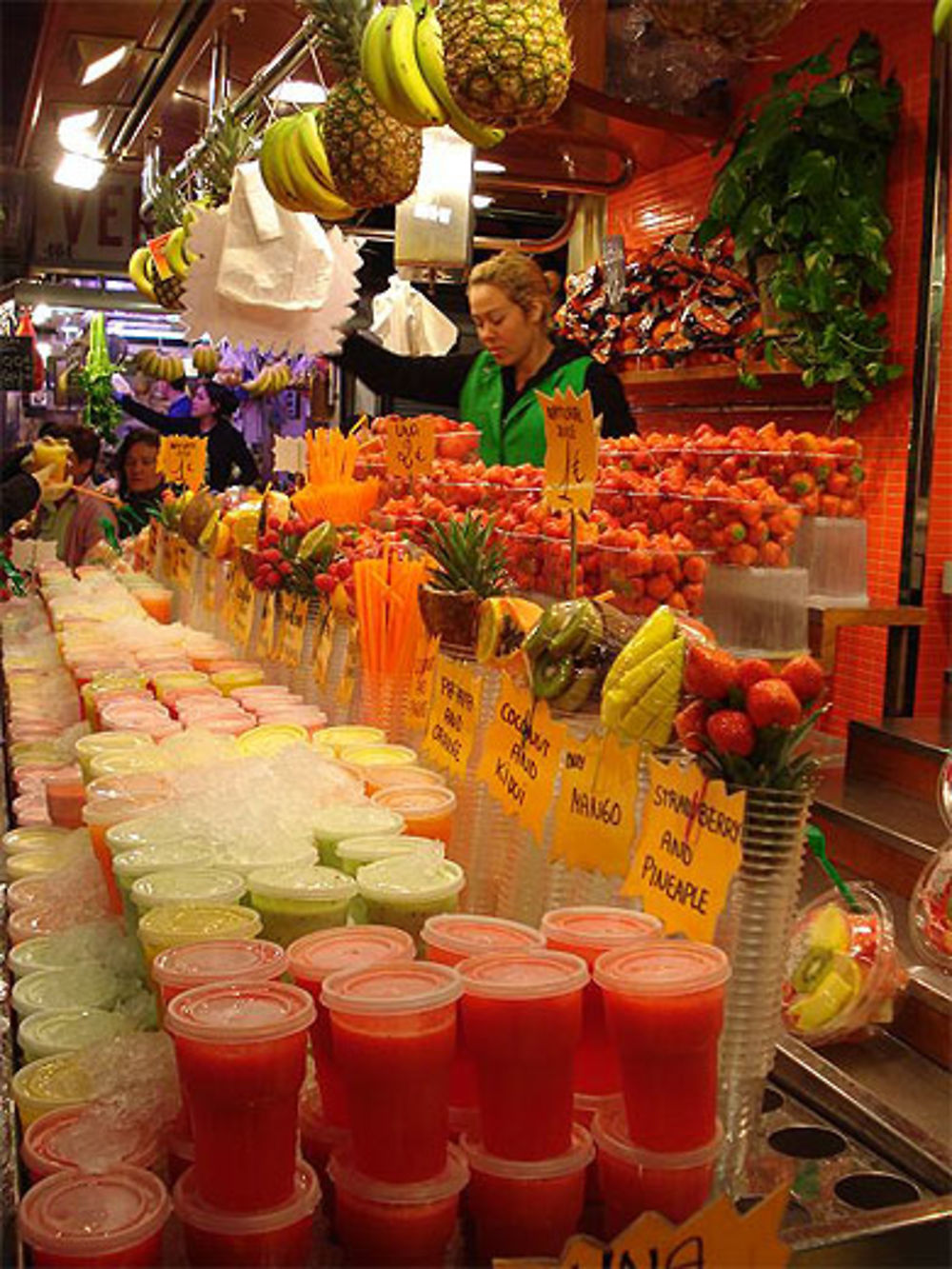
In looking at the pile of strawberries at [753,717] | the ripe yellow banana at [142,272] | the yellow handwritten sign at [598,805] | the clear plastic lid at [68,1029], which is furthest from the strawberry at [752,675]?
the ripe yellow banana at [142,272]

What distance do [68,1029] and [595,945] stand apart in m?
0.55

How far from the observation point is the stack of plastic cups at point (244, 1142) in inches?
40.0

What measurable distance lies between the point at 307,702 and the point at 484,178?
13.2 feet

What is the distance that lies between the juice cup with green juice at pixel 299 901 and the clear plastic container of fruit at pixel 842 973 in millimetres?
705

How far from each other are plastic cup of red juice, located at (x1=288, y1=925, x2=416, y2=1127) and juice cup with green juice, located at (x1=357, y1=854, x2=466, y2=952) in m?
0.06

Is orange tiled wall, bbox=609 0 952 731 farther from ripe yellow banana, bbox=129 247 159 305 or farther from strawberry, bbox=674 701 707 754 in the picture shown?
strawberry, bbox=674 701 707 754

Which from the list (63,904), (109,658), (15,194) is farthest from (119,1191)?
(15,194)

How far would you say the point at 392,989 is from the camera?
3.62ft

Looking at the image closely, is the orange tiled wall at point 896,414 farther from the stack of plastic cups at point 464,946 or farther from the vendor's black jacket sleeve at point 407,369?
the stack of plastic cups at point 464,946

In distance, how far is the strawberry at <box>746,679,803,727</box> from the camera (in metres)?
1.25

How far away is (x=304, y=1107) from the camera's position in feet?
3.86

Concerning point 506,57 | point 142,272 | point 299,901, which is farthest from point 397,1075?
point 142,272

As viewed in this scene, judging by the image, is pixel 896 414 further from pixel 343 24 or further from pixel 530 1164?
pixel 530 1164

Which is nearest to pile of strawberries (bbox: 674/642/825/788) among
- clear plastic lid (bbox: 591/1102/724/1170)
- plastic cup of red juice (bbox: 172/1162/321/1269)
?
clear plastic lid (bbox: 591/1102/724/1170)
